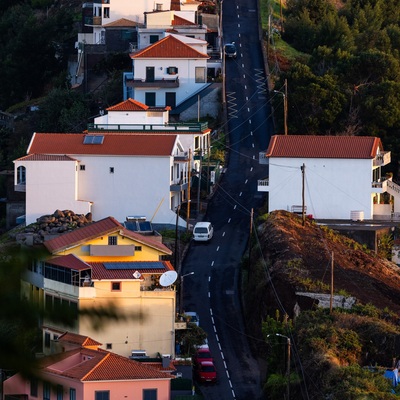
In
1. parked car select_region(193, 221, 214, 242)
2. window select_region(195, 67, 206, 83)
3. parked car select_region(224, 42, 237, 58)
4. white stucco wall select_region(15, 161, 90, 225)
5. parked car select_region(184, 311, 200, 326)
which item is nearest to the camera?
parked car select_region(184, 311, 200, 326)

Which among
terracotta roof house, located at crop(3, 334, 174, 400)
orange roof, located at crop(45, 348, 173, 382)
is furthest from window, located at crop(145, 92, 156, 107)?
terracotta roof house, located at crop(3, 334, 174, 400)

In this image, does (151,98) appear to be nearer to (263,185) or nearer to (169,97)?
(169,97)

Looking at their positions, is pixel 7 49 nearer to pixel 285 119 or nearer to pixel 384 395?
pixel 285 119

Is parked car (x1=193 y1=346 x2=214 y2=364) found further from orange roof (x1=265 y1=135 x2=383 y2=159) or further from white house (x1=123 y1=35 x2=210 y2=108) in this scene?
white house (x1=123 y1=35 x2=210 y2=108)

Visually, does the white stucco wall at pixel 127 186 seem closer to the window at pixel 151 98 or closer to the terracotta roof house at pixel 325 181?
the terracotta roof house at pixel 325 181

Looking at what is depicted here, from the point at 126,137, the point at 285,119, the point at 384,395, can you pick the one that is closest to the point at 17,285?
the point at 384,395
